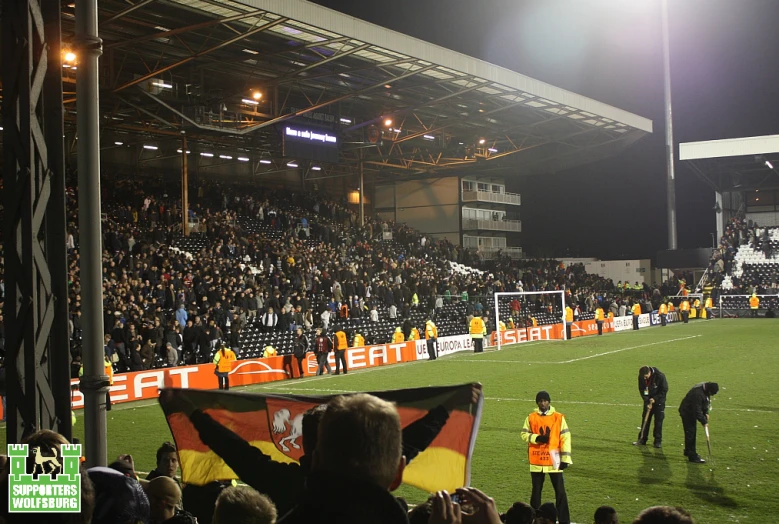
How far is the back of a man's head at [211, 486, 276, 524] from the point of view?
3.32 metres

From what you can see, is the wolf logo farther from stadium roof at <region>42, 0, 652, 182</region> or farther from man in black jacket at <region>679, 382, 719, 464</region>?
stadium roof at <region>42, 0, 652, 182</region>

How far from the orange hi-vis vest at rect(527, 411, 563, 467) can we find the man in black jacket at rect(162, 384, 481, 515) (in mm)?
5472

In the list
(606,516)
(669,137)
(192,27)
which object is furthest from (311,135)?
(669,137)

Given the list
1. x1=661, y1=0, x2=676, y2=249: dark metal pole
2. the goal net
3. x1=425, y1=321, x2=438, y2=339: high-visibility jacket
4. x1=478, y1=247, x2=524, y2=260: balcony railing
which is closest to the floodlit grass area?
x1=425, y1=321, x2=438, y2=339: high-visibility jacket

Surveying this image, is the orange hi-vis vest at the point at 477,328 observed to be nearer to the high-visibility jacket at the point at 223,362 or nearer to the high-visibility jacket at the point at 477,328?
the high-visibility jacket at the point at 477,328

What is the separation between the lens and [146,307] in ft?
85.2

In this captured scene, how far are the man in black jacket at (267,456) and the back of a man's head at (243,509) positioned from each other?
0.39 metres

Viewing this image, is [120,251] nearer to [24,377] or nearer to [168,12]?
[168,12]

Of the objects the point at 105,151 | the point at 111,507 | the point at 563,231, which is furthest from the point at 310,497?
the point at 563,231

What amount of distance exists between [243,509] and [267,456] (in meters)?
1.26

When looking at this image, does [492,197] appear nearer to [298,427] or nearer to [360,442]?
[298,427]

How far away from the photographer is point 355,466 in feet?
8.30

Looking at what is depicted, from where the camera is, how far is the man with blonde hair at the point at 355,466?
2479mm

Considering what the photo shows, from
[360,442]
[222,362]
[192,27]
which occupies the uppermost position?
[192,27]
